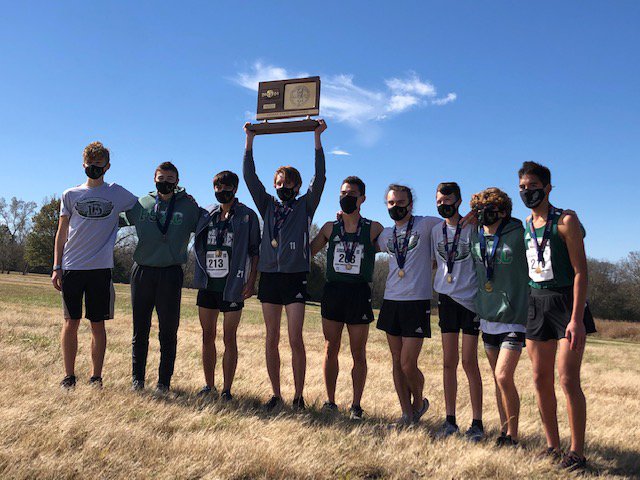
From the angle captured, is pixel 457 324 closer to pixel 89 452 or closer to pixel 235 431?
pixel 235 431

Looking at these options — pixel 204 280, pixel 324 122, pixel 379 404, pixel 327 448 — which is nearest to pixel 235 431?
pixel 327 448

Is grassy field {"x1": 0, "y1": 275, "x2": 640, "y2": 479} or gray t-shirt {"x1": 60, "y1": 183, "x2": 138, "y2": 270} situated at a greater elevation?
gray t-shirt {"x1": 60, "y1": 183, "x2": 138, "y2": 270}

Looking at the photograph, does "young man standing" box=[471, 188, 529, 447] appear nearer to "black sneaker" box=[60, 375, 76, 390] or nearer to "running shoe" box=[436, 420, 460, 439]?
"running shoe" box=[436, 420, 460, 439]

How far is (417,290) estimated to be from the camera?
209 inches

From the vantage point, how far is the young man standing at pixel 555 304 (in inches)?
166

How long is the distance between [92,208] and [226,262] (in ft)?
5.27

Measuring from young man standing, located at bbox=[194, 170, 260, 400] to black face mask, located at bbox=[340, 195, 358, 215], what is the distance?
1040 millimetres

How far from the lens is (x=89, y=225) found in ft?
18.4

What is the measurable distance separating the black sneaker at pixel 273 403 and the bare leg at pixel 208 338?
859 millimetres

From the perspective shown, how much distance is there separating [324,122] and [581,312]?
3676 mm

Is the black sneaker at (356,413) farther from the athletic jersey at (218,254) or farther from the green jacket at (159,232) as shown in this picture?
the green jacket at (159,232)

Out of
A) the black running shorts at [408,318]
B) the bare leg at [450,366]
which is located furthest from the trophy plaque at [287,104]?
the bare leg at [450,366]

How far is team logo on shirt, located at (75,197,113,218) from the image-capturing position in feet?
18.5

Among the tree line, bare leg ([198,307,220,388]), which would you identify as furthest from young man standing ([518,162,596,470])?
the tree line
